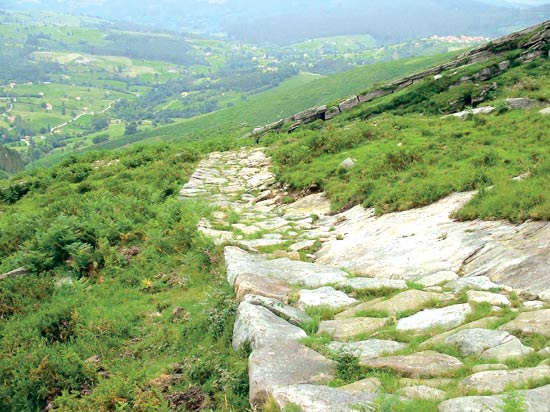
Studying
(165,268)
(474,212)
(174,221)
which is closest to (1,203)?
(174,221)

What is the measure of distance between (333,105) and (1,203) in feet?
88.5

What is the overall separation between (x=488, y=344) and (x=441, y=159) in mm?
12761

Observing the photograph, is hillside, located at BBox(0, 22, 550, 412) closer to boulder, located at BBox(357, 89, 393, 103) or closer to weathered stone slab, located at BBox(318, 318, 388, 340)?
weathered stone slab, located at BBox(318, 318, 388, 340)

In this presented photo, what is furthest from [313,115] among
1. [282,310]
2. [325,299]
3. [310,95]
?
[310,95]

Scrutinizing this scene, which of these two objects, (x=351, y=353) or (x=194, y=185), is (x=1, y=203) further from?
(x=351, y=353)

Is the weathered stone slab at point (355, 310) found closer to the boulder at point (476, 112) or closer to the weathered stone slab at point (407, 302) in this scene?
the weathered stone slab at point (407, 302)

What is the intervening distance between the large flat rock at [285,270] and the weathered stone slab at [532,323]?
452 cm

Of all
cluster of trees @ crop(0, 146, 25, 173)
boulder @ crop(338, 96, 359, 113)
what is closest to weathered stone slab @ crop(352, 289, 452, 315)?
boulder @ crop(338, 96, 359, 113)

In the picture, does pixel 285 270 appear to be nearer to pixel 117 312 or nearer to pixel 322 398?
pixel 117 312

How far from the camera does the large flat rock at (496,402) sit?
543 centimetres

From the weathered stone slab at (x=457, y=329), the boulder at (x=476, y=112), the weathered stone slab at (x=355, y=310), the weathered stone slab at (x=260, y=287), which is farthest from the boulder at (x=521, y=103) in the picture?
the weathered stone slab at (x=457, y=329)

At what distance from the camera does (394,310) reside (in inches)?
376

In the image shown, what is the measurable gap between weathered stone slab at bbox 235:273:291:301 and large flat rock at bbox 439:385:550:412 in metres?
5.25

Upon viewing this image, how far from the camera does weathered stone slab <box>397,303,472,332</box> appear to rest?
8.56 meters
